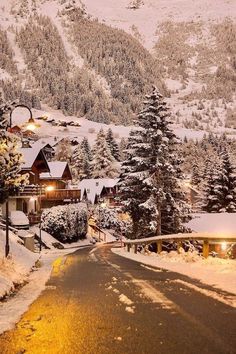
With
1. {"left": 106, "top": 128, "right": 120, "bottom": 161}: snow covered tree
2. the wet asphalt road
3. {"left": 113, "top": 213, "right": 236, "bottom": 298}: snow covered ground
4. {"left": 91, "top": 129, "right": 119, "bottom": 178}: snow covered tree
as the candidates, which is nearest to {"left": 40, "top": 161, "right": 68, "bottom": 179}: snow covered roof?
{"left": 91, "top": 129, "right": 119, "bottom": 178}: snow covered tree

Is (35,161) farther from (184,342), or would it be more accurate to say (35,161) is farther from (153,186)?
(184,342)

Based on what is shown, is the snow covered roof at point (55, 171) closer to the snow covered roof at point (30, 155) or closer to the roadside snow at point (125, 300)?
the snow covered roof at point (30, 155)

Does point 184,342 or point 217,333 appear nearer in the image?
point 184,342

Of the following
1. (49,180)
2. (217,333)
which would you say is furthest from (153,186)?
(49,180)

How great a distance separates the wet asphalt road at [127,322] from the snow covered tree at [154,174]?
24515 millimetres

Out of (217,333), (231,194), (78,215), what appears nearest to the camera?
(217,333)

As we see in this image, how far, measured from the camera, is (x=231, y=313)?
8.15 m

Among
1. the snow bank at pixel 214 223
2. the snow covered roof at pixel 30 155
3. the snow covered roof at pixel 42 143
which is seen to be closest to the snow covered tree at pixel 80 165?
the snow covered roof at pixel 42 143

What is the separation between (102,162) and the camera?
118 m

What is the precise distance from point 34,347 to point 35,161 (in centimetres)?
5659

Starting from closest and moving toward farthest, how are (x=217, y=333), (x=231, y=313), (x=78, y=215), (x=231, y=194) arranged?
1. (x=217, y=333)
2. (x=231, y=313)
3. (x=231, y=194)
4. (x=78, y=215)

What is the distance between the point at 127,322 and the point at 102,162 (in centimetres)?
11104

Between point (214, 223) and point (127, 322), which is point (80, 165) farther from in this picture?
point (127, 322)

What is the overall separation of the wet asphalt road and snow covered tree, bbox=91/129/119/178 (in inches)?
4179
